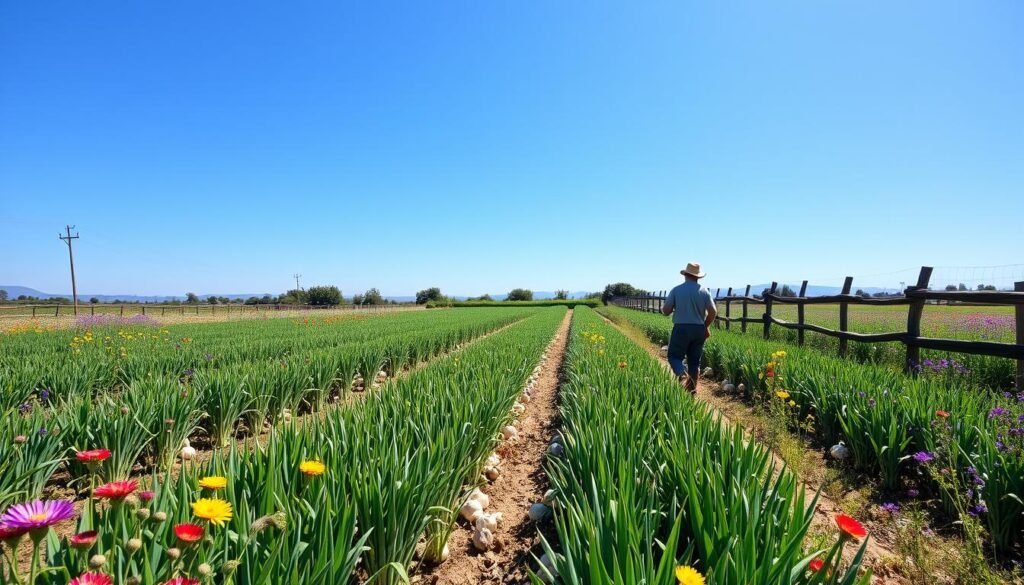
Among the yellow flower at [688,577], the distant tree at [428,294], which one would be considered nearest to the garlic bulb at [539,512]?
the yellow flower at [688,577]

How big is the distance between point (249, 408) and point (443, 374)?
218 cm

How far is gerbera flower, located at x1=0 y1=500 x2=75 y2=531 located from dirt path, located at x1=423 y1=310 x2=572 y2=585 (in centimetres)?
128

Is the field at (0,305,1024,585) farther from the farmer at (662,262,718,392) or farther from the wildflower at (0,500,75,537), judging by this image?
the farmer at (662,262,718,392)

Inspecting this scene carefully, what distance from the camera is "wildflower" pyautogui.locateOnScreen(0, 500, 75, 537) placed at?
1.03m

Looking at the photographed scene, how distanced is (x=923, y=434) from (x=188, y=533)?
13.8 ft

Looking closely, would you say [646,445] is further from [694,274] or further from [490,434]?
[694,274]

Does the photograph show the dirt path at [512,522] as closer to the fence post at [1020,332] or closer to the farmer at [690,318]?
the farmer at [690,318]

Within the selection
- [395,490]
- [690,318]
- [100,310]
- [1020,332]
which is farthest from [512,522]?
[100,310]

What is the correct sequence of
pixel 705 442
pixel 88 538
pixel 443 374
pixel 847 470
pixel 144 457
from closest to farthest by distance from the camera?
pixel 88 538 < pixel 705 442 < pixel 847 470 < pixel 144 457 < pixel 443 374

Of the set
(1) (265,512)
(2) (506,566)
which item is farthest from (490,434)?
(1) (265,512)

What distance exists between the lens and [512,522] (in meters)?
3.00

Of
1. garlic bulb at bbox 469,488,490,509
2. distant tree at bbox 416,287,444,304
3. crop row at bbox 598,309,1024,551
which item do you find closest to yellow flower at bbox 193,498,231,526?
garlic bulb at bbox 469,488,490,509

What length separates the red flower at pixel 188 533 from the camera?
1.07 m

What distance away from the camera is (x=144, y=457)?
4043 millimetres
